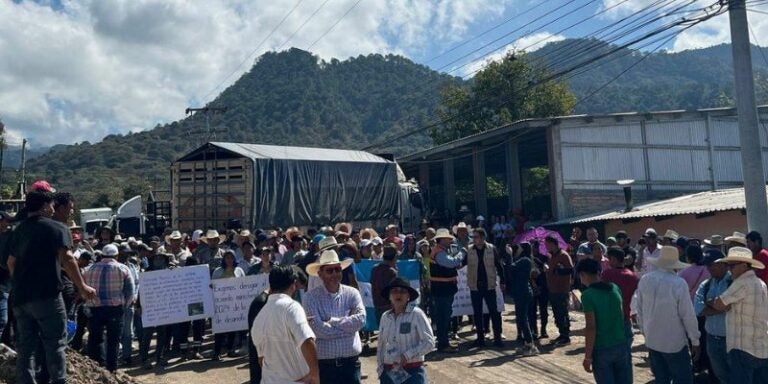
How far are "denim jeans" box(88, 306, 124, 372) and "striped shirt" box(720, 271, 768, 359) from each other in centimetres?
756

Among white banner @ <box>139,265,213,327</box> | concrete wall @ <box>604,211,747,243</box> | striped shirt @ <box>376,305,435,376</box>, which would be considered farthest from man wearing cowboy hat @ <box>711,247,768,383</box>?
concrete wall @ <box>604,211,747,243</box>

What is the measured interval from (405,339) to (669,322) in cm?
260

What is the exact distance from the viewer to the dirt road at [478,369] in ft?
26.5

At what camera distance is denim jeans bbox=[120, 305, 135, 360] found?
29.3 feet

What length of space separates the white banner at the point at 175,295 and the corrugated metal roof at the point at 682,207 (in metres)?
13.3

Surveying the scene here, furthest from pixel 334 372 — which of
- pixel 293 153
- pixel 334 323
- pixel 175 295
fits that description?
pixel 293 153

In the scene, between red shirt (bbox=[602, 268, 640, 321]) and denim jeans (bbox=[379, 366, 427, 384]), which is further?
red shirt (bbox=[602, 268, 640, 321])

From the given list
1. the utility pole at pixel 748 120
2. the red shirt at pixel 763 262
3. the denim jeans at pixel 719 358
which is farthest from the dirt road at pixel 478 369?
the utility pole at pixel 748 120

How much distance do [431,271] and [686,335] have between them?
445 centimetres

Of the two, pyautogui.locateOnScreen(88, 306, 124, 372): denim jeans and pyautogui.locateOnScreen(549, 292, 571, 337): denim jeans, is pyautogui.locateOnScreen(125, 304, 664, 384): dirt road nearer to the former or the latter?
pyautogui.locateOnScreen(549, 292, 571, 337): denim jeans

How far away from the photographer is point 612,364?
5512 mm

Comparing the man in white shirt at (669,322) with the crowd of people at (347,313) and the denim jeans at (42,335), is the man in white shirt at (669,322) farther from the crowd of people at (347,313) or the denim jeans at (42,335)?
the denim jeans at (42,335)

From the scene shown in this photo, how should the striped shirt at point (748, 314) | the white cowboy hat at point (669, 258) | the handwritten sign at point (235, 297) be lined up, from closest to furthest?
the striped shirt at point (748, 314) → the white cowboy hat at point (669, 258) → the handwritten sign at point (235, 297)

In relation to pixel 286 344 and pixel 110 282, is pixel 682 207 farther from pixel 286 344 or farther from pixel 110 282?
pixel 286 344
